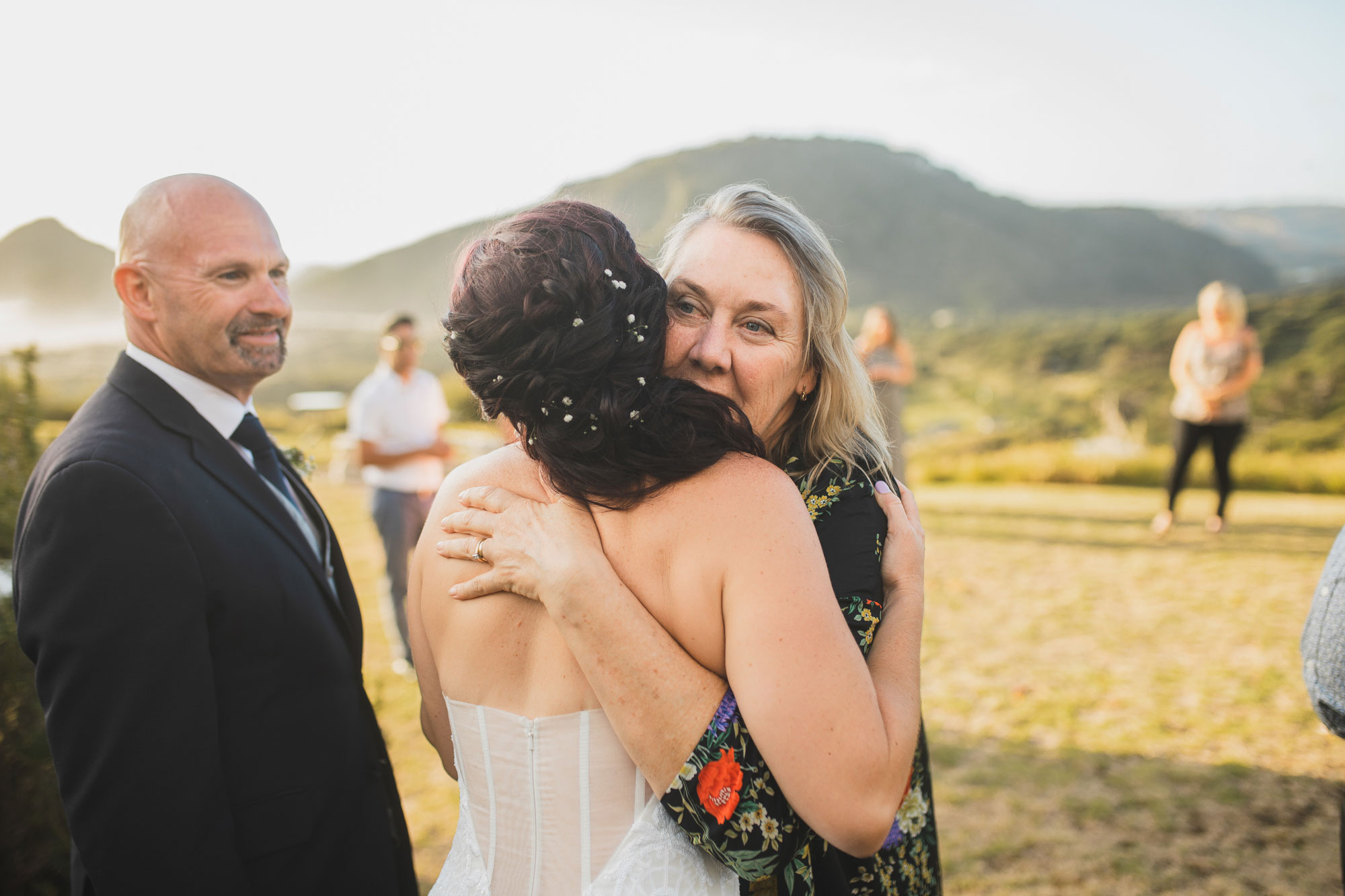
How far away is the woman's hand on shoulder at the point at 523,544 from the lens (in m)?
1.25

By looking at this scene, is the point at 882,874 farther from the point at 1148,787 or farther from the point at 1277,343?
the point at 1277,343

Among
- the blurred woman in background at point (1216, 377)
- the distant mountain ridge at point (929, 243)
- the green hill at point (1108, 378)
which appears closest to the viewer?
the blurred woman in background at point (1216, 377)

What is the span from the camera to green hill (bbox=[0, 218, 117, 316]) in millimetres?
3701

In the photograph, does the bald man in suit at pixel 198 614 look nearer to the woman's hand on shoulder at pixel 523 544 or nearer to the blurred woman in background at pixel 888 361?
the woman's hand on shoulder at pixel 523 544

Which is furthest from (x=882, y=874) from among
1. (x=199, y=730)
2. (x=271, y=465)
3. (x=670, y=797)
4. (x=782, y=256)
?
(x=271, y=465)

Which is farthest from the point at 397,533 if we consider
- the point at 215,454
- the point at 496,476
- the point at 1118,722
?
the point at 1118,722

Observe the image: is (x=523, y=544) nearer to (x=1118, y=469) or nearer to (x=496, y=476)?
(x=496, y=476)

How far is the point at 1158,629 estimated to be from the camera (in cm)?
582

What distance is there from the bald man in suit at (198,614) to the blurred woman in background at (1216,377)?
27.6ft

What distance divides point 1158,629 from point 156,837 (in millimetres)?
6646

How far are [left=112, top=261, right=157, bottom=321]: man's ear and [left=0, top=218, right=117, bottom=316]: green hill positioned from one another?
6.00 ft

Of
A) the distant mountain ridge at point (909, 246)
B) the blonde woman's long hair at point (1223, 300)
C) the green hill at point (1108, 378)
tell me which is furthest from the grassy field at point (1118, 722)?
the green hill at point (1108, 378)

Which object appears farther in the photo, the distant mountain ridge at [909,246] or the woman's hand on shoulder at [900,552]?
the distant mountain ridge at [909,246]

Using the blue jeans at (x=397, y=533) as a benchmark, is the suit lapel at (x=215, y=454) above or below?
above
